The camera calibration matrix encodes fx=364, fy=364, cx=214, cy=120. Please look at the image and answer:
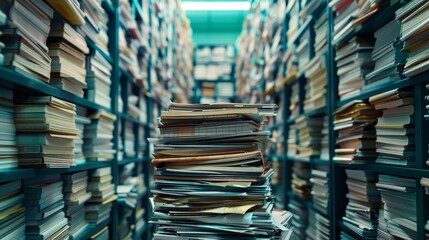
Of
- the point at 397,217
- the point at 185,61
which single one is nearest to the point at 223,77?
the point at 185,61

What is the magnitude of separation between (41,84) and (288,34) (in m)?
2.53

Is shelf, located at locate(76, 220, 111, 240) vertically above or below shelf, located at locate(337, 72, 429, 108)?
below

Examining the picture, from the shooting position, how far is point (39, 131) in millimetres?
1367

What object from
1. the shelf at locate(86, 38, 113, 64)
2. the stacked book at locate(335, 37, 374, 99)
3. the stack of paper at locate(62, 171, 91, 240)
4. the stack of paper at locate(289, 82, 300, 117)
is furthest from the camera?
the stack of paper at locate(289, 82, 300, 117)

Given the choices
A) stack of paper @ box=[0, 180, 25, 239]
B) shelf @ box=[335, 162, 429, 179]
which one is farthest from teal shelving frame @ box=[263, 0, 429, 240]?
stack of paper @ box=[0, 180, 25, 239]

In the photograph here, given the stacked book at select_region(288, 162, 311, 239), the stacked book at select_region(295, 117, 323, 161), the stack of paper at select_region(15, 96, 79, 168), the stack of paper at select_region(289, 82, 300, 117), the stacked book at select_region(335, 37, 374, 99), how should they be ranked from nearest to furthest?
1. the stack of paper at select_region(15, 96, 79, 168)
2. the stacked book at select_region(335, 37, 374, 99)
3. the stacked book at select_region(295, 117, 323, 161)
4. the stacked book at select_region(288, 162, 311, 239)
5. the stack of paper at select_region(289, 82, 300, 117)

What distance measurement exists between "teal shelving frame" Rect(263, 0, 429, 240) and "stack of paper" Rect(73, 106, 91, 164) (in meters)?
1.41

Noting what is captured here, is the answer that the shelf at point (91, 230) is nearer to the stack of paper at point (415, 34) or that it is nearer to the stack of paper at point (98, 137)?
the stack of paper at point (98, 137)

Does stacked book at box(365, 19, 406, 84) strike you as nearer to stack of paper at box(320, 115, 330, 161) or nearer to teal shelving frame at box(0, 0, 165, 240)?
stack of paper at box(320, 115, 330, 161)

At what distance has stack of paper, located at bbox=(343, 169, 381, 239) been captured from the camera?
174 centimetres

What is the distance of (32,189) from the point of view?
140 cm

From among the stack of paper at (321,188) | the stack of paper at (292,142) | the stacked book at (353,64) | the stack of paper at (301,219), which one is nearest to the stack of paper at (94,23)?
the stacked book at (353,64)

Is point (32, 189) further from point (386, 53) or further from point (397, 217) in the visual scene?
point (386, 53)

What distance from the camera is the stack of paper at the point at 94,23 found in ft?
5.98
